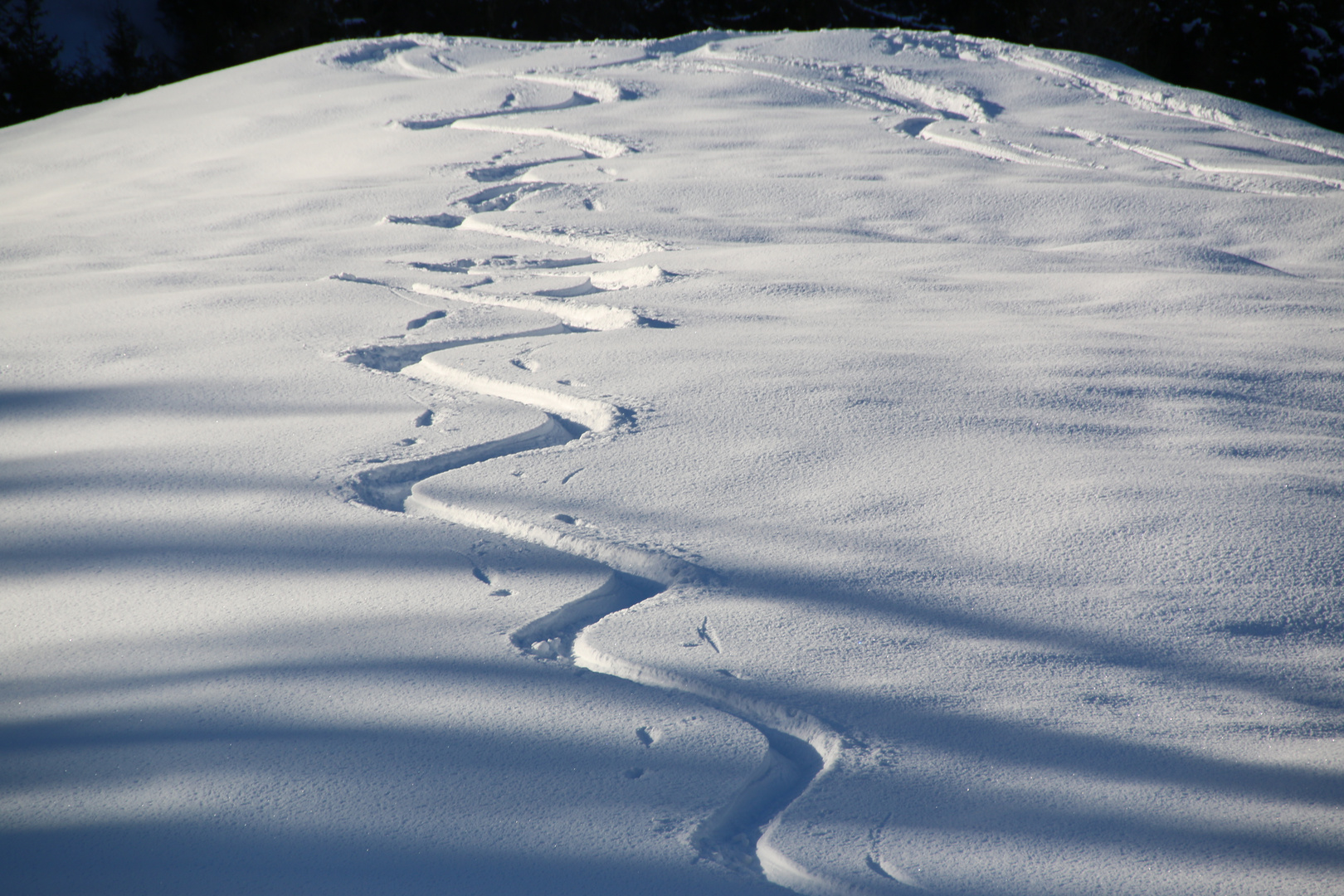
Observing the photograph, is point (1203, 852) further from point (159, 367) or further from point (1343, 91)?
point (1343, 91)

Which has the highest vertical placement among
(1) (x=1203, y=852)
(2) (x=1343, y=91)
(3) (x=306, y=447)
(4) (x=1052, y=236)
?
(2) (x=1343, y=91)

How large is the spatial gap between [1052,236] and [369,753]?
8.96 feet

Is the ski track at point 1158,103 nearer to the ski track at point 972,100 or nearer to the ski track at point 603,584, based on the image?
the ski track at point 972,100

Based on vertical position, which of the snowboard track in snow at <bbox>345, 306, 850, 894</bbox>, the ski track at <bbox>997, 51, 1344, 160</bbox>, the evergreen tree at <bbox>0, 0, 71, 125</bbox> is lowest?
the snowboard track in snow at <bbox>345, 306, 850, 894</bbox>

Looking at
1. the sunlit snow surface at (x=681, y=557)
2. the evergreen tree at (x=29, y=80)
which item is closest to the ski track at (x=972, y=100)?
the sunlit snow surface at (x=681, y=557)

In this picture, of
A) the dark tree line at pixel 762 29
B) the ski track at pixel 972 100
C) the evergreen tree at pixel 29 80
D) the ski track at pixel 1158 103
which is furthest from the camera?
→ the evergreen tree at pixel 29 80

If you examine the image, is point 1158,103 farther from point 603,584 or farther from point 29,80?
point 29,80

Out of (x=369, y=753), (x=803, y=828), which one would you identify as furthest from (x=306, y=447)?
(x=803, y=828)

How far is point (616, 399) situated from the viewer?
1796 mm

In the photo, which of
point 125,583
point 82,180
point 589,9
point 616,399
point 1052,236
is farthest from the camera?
point 589,9

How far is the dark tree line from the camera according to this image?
41.5 ft

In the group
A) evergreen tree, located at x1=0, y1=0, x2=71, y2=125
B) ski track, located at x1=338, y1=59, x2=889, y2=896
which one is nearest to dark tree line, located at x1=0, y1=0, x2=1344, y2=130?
evergreen tree, located at x1=0, y1=0, x2=71, y2=125

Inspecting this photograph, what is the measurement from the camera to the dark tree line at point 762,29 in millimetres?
12656

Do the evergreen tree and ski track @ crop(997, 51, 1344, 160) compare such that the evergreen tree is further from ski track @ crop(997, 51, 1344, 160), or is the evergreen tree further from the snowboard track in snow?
the snowboard track in snow
